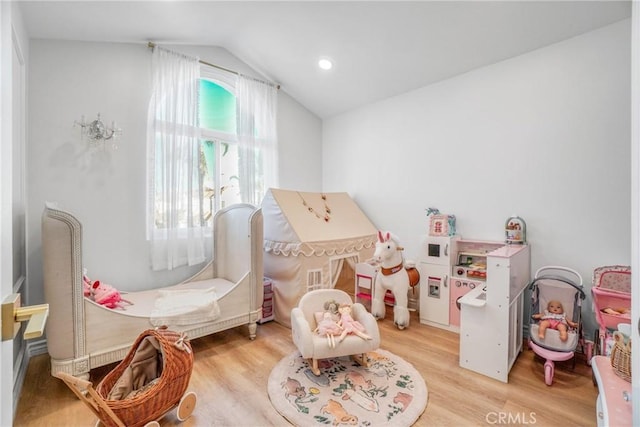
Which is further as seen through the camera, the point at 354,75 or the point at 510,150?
the point at 354,75

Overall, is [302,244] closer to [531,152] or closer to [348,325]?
[348,325]

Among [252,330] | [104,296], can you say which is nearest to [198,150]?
[104,296]

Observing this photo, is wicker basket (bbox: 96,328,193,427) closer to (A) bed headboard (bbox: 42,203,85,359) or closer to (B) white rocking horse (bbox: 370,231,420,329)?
(A) bed headboard (bbox: 42,203,85,359)

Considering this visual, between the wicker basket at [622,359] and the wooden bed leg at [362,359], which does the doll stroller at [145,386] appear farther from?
the wicker basket at [622,359]

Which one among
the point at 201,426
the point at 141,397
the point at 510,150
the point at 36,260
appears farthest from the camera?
the point at 510,150

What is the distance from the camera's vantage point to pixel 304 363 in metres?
2.39

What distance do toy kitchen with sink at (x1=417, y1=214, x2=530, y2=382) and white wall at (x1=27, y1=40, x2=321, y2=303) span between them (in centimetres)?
282

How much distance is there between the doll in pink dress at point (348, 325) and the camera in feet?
7.22

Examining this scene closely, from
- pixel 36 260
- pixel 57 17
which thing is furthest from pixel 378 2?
pixel 36 260

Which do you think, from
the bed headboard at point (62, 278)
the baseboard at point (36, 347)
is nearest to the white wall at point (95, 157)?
the baseboard at point (36, 347)

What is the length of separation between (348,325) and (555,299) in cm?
189

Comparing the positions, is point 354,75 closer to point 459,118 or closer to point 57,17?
point 459,118

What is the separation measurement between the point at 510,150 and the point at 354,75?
76.3 inches

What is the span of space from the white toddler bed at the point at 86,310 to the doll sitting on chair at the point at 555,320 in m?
2.42
